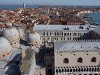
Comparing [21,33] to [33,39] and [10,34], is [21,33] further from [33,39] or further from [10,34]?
[10,34]

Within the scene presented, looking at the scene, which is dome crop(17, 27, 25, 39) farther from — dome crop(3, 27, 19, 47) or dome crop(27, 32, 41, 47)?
dome crop(3, 27, 19, 47)

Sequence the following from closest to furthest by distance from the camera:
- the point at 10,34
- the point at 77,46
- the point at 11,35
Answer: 1. the point at 77,46
2. the point at 10,34
3. the point at 11,35

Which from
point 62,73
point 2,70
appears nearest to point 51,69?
point 62,73

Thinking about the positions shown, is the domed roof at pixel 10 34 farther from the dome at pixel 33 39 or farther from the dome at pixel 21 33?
the dome at pixel 21 33

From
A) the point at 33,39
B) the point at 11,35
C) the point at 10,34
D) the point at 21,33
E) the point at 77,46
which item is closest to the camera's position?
the point at 77,46

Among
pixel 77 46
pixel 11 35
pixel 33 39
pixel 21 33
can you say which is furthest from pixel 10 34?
pixel 77 46

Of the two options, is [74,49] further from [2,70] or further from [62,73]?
[2,70]

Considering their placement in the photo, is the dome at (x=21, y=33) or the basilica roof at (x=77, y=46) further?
the dome at (x=21, y=33)

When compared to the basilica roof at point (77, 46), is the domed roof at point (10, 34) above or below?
above

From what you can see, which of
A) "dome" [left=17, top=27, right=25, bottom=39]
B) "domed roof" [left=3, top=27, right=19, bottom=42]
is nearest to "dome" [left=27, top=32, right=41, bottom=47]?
"domed roof" [left=3, top=27, right=19, bottom=42]

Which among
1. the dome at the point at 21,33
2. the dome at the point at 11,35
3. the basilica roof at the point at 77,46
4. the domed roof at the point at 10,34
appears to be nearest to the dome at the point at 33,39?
the dome at the point at 11,35

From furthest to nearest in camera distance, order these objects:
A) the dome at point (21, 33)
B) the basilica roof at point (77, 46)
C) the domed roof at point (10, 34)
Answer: the dome at point (21, 33) < the domed roof at point (10, 34) < the basilica roof at point (77, 46)
